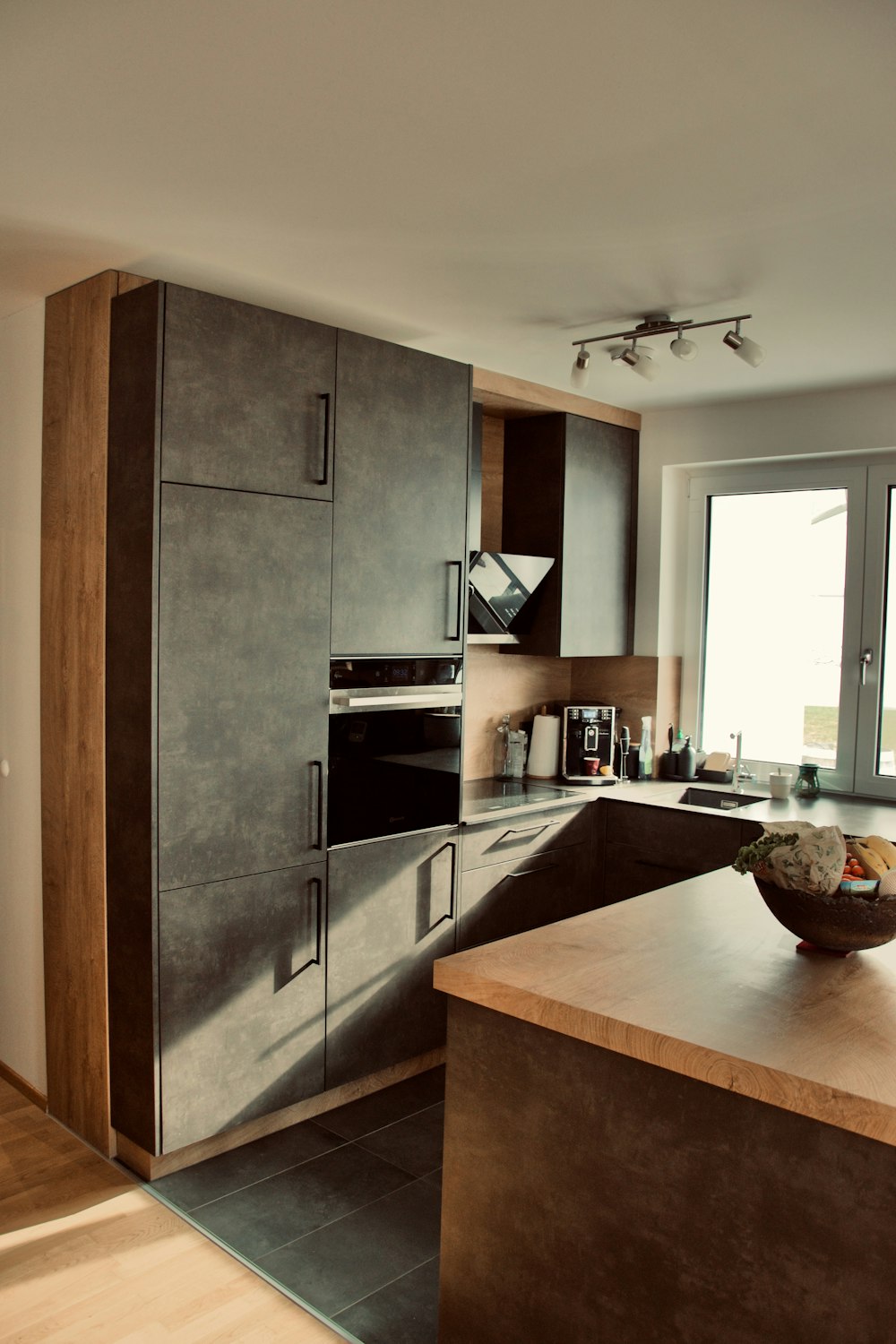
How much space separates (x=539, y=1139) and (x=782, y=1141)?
0.45 m

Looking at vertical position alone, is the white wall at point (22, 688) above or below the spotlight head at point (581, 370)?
below

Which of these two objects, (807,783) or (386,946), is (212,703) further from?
(807,783)

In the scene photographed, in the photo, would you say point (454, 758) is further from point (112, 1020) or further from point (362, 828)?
point (112, 1020)

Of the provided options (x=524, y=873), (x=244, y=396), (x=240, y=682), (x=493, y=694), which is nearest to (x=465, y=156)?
(x=244, y=396)

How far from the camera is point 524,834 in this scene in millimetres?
3785

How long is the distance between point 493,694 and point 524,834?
0.81 meters

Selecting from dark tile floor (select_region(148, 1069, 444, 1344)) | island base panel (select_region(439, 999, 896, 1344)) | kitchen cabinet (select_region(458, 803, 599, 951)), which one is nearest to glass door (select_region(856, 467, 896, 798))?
kitchen cabinet (select_region(458, 803, 599, 951))

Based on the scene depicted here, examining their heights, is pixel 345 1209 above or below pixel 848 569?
below

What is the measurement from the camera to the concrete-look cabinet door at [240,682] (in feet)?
8.91

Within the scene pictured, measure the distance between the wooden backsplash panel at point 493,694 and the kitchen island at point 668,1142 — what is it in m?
2.22

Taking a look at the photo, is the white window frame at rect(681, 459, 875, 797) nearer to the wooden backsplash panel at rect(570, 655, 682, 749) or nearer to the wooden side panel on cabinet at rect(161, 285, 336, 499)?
the wooden backsplash panel at rect(570, 655, 682, 749)

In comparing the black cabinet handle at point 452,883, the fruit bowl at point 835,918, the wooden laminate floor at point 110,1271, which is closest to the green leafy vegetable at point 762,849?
the fruit bowl at point 835,918

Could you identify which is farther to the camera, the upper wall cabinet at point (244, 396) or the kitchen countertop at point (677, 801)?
the kitchen countertop at point (677, 801)

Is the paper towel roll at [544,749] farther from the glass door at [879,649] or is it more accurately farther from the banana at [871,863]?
the banana at [871,863]
